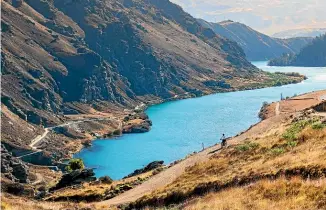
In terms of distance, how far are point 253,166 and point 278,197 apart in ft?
42.8

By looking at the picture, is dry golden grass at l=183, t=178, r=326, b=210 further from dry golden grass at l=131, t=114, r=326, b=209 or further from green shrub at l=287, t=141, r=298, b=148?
green shrub at l=287, t=141, r=298, b=148

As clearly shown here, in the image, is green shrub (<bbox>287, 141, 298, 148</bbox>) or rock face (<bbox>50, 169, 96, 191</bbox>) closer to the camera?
green shrub (<bbox>287, 141, 298, 148</bbox>)

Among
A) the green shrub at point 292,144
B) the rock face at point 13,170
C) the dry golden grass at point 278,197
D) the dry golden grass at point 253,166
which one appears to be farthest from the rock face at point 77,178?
the rock face at point 13,170

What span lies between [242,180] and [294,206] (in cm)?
1154

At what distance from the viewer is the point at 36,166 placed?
19850 centimetres

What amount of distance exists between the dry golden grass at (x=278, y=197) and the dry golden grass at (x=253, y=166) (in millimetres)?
3812

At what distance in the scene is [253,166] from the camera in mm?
34906

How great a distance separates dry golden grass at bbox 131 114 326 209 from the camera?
96.4 ft

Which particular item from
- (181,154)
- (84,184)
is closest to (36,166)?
(181,154)

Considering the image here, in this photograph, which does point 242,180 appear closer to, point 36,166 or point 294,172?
point 294,172

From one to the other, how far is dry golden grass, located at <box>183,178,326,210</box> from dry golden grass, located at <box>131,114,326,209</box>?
12.5ft

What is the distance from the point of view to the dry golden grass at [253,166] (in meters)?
29.4

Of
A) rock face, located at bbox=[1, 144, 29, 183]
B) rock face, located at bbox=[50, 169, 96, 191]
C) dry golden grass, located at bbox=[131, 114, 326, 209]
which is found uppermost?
dry golden grass, located at bbox=[131, 114, 326, 209]

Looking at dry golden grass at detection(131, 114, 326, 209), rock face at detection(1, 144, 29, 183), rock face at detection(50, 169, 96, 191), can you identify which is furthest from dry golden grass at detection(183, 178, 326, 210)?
rock face at detection(1, 144, 29, 183)
